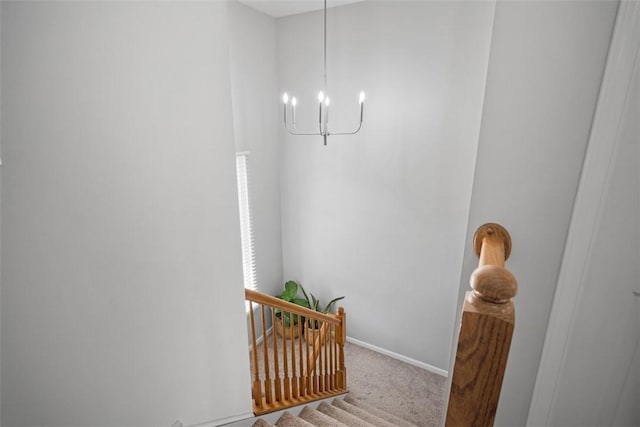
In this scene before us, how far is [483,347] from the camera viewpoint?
21.3 inches

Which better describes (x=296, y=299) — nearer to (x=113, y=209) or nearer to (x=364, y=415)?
(x=364, y=415)

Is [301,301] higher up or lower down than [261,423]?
lower down

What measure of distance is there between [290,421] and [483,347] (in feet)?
6.43

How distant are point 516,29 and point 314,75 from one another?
292cm

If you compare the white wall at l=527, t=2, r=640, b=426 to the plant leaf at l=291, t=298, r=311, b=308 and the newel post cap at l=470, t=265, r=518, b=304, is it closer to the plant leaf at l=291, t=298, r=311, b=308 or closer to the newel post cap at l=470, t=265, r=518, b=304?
the newel post cap at l=470, t=265, r=518, b=304

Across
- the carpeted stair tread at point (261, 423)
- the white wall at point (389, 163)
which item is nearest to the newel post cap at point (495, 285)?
the carpeted stair tread at point (261, 423)

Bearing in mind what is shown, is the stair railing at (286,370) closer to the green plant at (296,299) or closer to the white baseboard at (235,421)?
the white baseboard at (235,421)

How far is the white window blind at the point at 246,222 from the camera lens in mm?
3676

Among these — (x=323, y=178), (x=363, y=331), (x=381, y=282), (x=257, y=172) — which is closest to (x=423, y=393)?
(x=363, y=331)

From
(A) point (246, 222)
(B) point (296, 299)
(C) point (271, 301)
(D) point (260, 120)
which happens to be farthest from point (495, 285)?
(B) point (296, 299)

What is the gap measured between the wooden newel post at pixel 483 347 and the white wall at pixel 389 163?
2.88m

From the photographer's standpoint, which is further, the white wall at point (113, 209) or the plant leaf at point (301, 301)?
the plant leaf at point (301, 301)

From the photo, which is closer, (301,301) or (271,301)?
(271,301)

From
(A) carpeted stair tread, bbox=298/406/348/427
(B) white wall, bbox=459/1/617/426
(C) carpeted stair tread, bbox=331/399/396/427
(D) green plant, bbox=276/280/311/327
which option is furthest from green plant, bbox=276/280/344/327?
(B) white wall, bbox=459/1/617/426
